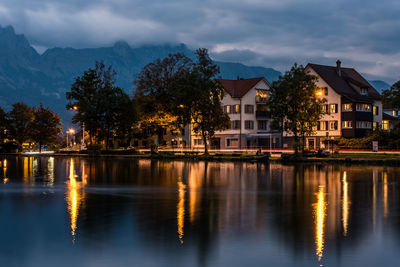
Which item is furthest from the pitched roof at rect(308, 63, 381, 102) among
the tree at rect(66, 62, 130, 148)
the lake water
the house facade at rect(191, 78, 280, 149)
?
the lake water

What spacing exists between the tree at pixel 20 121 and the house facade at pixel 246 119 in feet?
185

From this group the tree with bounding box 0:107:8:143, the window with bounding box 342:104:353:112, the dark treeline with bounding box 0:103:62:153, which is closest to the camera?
the window with bounding box 342:104:353:112

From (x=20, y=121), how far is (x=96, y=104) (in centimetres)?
4983

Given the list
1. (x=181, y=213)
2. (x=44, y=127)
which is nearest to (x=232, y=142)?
(x=44, y=127)

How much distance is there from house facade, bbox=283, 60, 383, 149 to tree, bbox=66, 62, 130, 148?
33.5 meters

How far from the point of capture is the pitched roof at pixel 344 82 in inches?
3430

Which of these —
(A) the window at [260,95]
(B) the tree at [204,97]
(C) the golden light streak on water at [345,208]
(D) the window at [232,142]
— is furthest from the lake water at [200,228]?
(A) the window at [260,95]

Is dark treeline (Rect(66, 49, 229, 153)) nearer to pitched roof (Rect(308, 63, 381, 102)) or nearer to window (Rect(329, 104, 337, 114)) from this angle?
window (Rect(329, 104, 337, 114))

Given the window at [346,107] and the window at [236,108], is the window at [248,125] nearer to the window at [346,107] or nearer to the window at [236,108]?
the window at [236,108]

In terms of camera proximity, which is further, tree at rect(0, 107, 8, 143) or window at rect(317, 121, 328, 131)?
tree at rect(0, 107, 8, 143)

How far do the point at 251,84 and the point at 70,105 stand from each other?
127 ft

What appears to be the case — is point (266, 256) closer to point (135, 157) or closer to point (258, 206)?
point (258, 206)

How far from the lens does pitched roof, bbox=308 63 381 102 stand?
87.1 metres

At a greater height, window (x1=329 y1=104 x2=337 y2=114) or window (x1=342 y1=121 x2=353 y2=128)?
window (x1=329 y1=104 x2=337 y2=114)
